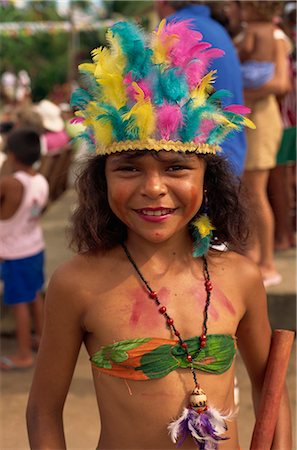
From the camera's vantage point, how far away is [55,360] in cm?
190

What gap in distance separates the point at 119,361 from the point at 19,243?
296 cm

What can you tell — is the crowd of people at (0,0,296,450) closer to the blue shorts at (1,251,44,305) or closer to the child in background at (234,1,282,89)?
the child in background at (234,1,282,89)

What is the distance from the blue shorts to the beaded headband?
290cm

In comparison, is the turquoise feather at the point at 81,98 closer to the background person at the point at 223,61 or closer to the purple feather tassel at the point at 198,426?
the purple feather tassel at the point at 198,426

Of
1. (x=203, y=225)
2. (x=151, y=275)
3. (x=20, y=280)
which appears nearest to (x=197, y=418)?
(x=151, y=275)

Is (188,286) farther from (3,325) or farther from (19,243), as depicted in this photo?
(3,325)

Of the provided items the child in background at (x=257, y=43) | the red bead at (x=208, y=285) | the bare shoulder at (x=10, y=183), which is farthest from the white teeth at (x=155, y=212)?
the bare shoulder at (x=10, y=183)

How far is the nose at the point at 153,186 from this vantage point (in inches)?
68.5

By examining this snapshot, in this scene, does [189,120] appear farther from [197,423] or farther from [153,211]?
[197,423]

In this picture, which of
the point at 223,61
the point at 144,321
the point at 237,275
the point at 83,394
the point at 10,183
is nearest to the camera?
the point at 144,321

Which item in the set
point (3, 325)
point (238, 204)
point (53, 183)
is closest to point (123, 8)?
point (53, 183)

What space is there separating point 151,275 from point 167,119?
41 cm

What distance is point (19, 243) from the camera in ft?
15.3

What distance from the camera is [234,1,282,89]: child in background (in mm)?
4336
